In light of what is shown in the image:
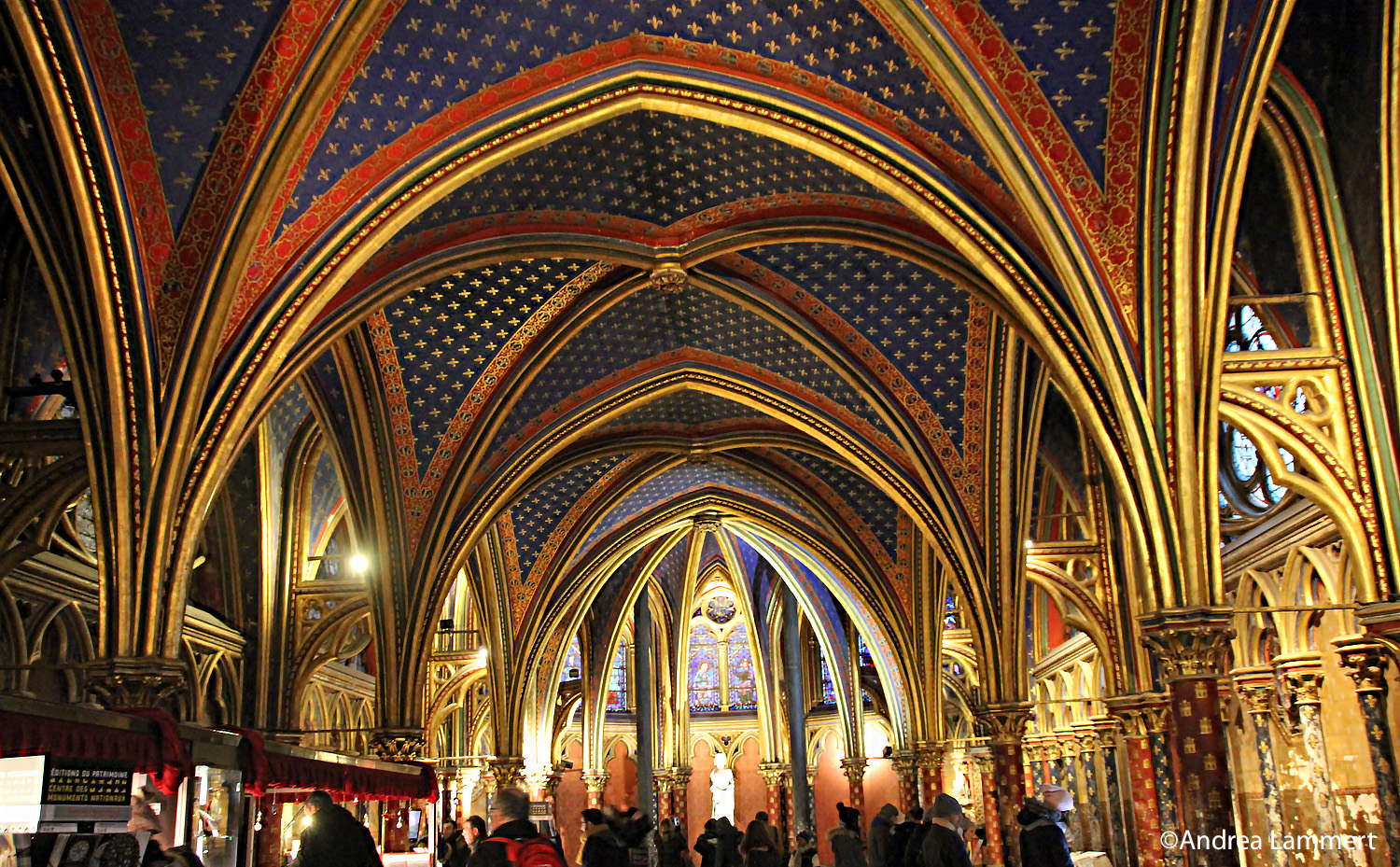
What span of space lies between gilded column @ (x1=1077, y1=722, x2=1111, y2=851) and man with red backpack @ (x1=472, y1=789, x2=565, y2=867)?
1911 cm

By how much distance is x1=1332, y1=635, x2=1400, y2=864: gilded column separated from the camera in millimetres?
10875

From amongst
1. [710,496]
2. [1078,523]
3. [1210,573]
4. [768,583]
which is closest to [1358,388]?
[1210,573]

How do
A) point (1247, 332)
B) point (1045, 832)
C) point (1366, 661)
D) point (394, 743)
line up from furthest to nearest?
point (394, 743) → point (1247, 332) → point (1366, 661) → point (1045, 832)

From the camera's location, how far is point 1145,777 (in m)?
16.5

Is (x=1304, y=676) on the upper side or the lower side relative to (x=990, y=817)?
upper

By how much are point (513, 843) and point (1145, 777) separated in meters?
14.0

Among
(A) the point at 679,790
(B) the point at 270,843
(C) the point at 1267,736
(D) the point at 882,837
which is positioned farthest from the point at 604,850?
(A) the point at 679,790

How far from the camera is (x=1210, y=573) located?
993cm

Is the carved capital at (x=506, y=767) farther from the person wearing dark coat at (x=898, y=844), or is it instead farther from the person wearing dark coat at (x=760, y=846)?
the person wearing dark coat at (x=760, y=846)

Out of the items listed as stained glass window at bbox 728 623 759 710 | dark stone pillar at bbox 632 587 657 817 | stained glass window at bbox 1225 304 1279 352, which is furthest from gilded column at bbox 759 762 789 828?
stained glass window at bbox 1225 304 1279 352

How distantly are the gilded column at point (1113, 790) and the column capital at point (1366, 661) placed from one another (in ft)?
28.3

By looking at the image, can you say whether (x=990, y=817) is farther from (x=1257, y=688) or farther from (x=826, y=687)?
(x=826, y=687)

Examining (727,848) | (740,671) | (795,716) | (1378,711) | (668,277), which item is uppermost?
(668,277)

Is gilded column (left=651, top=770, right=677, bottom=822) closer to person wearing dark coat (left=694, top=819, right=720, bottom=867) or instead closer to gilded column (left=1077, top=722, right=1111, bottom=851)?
gilded column (left=1077, top=722, right=1111, bottom=851)
